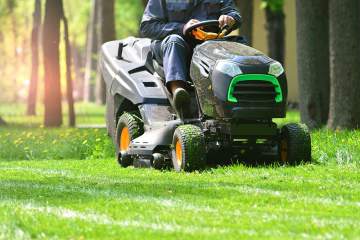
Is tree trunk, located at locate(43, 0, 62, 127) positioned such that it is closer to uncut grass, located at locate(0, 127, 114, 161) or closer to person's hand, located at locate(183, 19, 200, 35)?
uncut grass, located at locate(0, 127, 114, 161)

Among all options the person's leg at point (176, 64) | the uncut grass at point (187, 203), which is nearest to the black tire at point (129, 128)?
the uncut grass at point (187, 203)

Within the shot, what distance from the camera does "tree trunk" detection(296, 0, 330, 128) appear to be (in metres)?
17.6

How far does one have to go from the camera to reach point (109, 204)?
25.2ft

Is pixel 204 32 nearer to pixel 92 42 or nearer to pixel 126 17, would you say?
pixel 92 42

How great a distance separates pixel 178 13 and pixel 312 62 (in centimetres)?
675

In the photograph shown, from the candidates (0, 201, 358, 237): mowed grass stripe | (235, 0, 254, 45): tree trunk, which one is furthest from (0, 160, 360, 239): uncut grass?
(235, 0, 254, 45): tree trunk

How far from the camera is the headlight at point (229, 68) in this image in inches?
401

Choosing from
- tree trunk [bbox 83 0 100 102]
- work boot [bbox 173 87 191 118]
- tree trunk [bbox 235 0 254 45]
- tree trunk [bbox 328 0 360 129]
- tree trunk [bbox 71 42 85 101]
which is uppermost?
work boot [bbox 173 87 191 118]

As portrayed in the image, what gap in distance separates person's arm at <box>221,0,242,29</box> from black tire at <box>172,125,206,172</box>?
1.39 m

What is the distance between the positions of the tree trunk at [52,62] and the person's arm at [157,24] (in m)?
9.57

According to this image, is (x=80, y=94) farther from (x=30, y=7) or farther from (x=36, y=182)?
(x=36, y=182)

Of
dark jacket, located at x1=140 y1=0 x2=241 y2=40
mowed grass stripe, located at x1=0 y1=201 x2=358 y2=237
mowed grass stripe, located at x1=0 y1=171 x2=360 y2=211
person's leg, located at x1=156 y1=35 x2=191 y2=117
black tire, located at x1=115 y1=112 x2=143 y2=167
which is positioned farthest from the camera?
black tire, located at x1=115 y1=112 x2=143 y2=167

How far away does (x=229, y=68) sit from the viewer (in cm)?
1021

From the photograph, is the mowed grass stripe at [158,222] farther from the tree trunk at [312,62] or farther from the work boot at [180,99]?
the tree trunk at [312,62]
